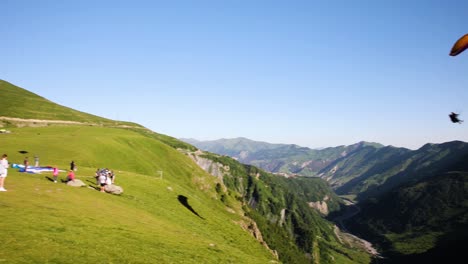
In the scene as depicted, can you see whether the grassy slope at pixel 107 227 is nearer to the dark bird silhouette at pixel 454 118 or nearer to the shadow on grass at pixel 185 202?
the shadow on grass at pixel 185 202

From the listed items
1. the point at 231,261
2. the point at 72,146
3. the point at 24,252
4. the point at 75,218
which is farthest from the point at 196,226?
the point at 72,146

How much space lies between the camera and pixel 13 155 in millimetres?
69688

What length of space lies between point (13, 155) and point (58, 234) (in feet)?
186

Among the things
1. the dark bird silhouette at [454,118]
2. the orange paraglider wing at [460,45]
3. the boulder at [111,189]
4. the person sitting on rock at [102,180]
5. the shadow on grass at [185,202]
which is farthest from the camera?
the shadow on grass at [185,202]

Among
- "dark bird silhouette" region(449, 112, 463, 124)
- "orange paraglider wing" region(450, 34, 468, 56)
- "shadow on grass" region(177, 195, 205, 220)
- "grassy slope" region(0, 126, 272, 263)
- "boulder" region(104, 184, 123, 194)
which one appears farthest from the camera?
"shadow on grass" region(177, 195, 205, 220)

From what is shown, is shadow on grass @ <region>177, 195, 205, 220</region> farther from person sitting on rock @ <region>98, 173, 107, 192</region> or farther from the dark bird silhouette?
the dark bird silhouette

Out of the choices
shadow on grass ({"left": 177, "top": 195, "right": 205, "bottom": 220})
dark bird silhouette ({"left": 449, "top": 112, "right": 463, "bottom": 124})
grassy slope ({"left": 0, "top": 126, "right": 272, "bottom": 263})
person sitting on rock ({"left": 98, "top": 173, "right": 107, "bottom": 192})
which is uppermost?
dark bird silhouette ({"left": 449, "top": 112, "right": 463, "bottom": 124})

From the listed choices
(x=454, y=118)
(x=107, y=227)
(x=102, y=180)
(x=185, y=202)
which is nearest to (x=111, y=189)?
(x=102, y=180)

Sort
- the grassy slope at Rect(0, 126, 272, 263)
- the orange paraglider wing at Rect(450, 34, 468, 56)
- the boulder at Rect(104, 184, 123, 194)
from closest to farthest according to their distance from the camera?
the orange paraglider wing at Rect(450, 34, 468, 56) < the grassy slope at Rect(0, 126, 272, 263) < the boulder at Rect(104, 184, 123, 194)

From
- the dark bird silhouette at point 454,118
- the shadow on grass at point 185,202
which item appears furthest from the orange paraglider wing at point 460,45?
the shadow on grass at point 185,202

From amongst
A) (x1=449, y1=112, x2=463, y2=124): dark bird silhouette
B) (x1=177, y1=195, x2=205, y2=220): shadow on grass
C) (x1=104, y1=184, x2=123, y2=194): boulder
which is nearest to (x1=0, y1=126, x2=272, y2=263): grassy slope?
(x1=104, y1=184, x2=123, y2=194): boulder

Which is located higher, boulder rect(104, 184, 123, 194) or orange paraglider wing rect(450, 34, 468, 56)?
orange paraglider wing rect(450, 34, 468, 56)

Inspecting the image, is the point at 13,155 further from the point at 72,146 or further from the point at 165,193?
the point at 165,193

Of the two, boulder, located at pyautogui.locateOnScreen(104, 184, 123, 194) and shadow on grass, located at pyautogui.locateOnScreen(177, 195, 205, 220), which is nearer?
boulder, located at pyautogui.locateOnScreen(104, 184, 123, 194)
